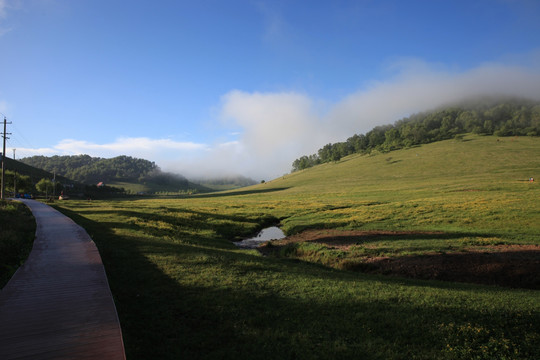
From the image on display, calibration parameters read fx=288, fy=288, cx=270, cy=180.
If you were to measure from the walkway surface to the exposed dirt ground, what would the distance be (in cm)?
1651

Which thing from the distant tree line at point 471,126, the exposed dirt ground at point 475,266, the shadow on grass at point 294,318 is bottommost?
the exposed dirt ground at point 475,266

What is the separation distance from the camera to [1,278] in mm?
11516

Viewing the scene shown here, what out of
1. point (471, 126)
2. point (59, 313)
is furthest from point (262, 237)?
point (471, 126)

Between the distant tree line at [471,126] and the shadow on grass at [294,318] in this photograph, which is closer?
the shadow on grass at [294,318]

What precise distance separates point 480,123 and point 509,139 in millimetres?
42664

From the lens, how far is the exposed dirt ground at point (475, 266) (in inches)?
656

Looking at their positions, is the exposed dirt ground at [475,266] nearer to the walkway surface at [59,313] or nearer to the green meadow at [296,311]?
the green meadow at [296,311]

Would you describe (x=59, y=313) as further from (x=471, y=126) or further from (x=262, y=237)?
(x=471, y=126)

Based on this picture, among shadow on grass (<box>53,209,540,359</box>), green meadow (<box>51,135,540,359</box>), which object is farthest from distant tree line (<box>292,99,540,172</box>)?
shadow on grass (<box>53,209,540,359</box>)

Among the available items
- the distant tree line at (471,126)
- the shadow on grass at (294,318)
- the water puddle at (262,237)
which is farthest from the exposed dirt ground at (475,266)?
the distant tree line at (471,126)

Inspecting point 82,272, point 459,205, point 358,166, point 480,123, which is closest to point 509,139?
point 480,123

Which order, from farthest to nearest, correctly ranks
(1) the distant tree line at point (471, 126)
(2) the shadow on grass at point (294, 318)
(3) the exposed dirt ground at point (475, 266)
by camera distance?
(1) the distant tree line at point (471, 126) → (3) the exposed dirt ground at point (475, 266) → (2) the shadow on grass at point (294, 318)

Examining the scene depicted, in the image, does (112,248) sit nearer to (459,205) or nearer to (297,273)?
(297,273)

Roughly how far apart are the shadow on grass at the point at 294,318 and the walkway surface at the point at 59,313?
34.4 inches
